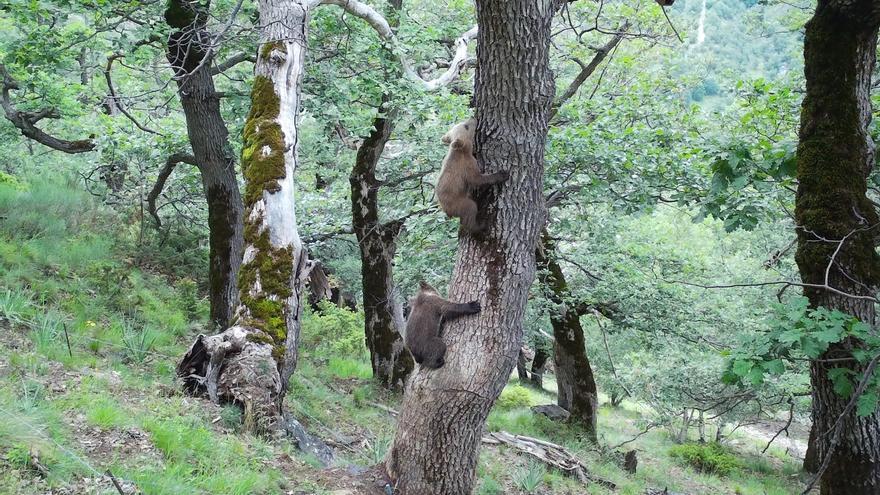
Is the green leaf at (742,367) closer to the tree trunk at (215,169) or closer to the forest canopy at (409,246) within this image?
the forest canopy at (409,246)

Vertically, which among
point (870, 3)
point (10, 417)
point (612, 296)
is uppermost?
point (870, 3)

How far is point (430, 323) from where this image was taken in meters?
5.21

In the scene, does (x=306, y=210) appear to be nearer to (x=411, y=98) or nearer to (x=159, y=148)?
(x=159, y=148)

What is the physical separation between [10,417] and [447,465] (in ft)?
9.59

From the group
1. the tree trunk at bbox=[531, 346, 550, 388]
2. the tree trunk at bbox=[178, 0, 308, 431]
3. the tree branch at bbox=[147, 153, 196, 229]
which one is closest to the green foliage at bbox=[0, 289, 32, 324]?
the tree trunk at bbox=[178, 0, 308, 431]

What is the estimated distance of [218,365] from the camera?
567 centimetres

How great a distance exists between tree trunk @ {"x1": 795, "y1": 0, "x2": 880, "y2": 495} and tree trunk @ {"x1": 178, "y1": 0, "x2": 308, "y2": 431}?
4498 millimetres

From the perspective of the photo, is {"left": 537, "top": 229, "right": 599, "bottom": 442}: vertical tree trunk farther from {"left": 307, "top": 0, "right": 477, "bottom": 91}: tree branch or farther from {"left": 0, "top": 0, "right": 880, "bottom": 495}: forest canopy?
{"left": 307, "top": 0, "right": 477, "bottom": 91}: tree branch

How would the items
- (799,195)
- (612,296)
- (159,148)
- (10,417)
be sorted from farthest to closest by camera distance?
1. (612,296)
2. (159,148)
3. (799,195)
4. (10,417)

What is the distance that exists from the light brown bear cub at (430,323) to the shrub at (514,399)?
9.38 metres

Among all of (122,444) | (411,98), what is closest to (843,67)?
(411,98)

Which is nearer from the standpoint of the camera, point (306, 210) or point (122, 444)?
point (122, 444)

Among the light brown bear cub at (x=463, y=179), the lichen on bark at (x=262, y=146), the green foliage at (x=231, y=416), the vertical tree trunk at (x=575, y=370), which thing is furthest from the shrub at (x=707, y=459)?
the lichen on bark at (x=262, y=146)

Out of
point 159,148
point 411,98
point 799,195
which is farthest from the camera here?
point 159,148
